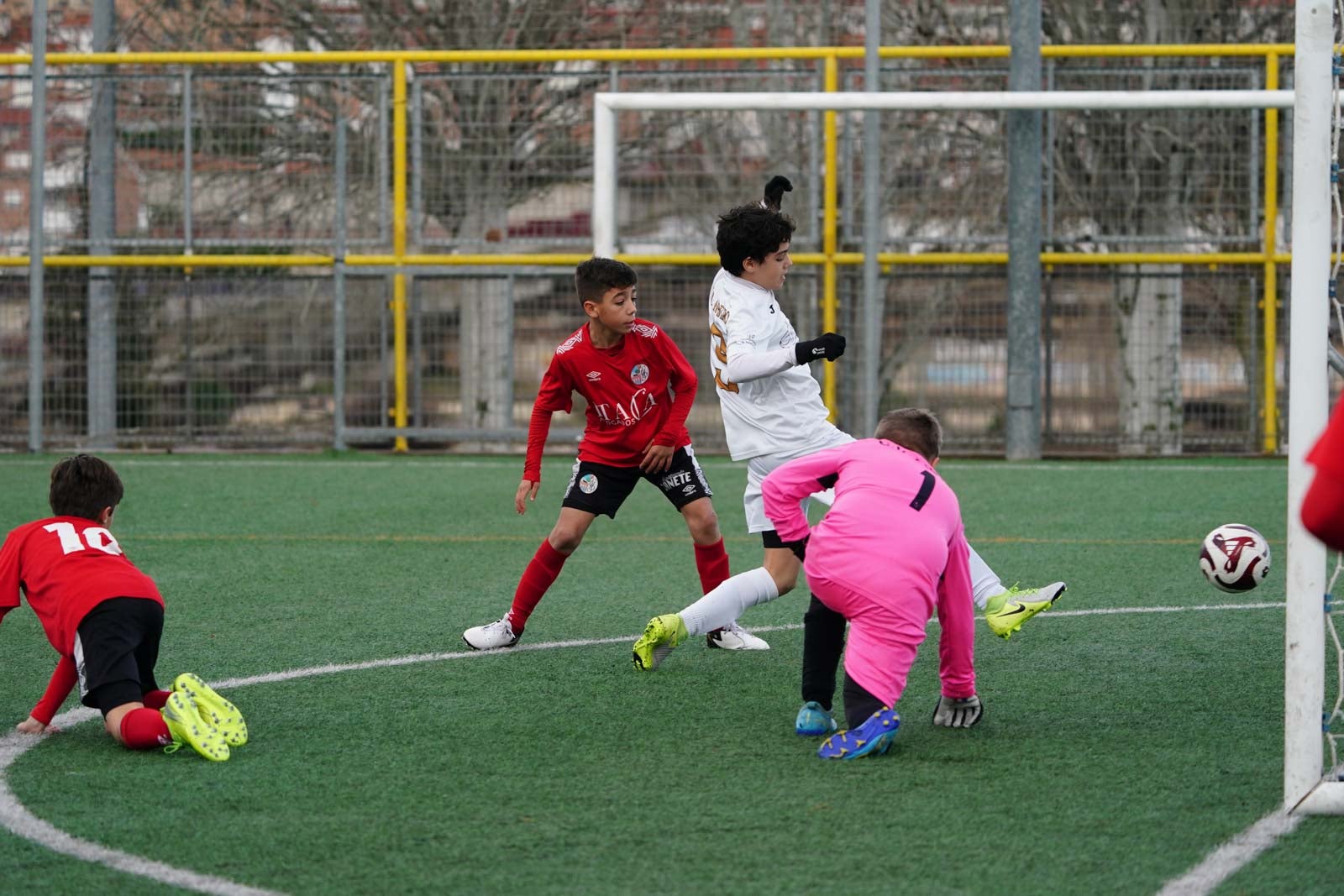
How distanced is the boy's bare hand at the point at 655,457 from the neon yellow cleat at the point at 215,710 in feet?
6.17

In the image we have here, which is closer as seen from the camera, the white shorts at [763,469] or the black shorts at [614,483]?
the white shorts at [763,469]

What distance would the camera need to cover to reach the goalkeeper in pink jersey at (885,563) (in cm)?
432

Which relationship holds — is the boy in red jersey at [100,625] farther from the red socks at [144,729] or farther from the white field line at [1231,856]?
the white field line at [1231,856]

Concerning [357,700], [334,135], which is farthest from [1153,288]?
[357,700]

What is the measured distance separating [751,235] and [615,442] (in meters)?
0.97

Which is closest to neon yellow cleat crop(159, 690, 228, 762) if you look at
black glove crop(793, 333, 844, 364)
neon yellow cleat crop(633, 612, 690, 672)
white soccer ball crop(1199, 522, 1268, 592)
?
neon yellow cleat crop(633, 612, 690, 672)

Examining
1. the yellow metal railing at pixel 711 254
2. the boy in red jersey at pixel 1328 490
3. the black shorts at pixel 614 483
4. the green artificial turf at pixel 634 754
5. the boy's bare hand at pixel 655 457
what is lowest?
the green artificial turf at pixel 634 754

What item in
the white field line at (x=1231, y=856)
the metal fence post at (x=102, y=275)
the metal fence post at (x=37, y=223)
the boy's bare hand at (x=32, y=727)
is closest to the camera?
the white field line at (x=1231, y=856)

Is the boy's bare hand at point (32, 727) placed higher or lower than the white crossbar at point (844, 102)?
lower

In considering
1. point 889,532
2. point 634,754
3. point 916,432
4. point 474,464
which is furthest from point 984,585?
point 474,464

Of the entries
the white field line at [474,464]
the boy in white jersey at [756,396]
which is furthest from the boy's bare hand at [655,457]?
the white field line at [474,464]

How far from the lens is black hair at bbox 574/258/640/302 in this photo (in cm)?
574

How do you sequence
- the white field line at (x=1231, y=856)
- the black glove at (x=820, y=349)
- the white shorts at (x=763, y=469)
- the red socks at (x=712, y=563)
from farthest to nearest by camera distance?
the red socks at (x=712, y=563), the white shorts at (x=763, y=469), the black glove at (x=820, y=349), the white field line at (x=1231, y=856)

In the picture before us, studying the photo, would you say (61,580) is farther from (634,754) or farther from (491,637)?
(491,637)
